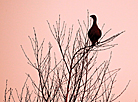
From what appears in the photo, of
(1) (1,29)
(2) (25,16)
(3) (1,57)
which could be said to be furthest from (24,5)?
(3) (1,57)

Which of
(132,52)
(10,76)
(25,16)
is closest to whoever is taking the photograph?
(10,76)

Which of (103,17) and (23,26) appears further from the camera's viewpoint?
(103,17)

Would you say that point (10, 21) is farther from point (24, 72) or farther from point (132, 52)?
point (132, 52)

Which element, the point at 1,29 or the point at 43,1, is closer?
the point at 1,29

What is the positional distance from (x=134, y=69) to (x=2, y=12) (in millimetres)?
2005

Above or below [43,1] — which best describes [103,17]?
below

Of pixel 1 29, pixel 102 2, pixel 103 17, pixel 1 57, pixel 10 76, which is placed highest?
pixel 102 2

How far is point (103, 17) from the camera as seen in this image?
2781 mm

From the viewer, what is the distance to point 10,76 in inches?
95.2

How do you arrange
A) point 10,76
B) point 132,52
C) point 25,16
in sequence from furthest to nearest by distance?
point 132,52
point 25,16
point 10,76

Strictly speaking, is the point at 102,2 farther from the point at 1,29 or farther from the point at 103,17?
the point at 1,29

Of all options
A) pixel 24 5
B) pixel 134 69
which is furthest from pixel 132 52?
pixel 24 5

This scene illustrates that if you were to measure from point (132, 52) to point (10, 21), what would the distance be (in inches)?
70.3

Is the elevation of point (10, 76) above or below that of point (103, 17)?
below
